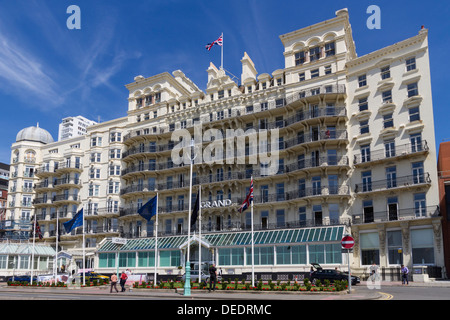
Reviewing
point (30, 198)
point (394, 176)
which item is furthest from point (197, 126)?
point (30, 198)

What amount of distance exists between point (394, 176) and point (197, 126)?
84.7 feet

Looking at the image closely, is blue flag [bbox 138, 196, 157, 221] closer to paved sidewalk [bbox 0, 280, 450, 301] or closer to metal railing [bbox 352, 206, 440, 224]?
paved sidewalk [bbox 0, 280, 450, 301]

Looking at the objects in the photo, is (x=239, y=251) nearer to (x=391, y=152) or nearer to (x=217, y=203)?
(x=217, y=203)

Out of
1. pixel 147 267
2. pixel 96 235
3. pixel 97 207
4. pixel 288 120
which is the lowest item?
pixel 147 267

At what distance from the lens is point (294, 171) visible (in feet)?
165

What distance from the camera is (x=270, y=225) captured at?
171ft

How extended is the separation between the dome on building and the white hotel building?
1576 centimetres

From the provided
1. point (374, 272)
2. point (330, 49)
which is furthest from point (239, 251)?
point (330, 49)

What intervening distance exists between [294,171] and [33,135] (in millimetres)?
52671

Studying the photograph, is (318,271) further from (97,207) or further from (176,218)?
(97,207)

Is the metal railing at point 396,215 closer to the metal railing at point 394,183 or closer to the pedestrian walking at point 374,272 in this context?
the metal railing at point 394,183

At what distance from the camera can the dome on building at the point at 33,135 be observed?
8019 centimetres

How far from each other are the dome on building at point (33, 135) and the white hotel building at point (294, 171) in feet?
51.7

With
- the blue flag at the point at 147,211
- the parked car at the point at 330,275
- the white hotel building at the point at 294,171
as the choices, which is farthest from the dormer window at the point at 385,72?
the blue flag at the point at 147,211
